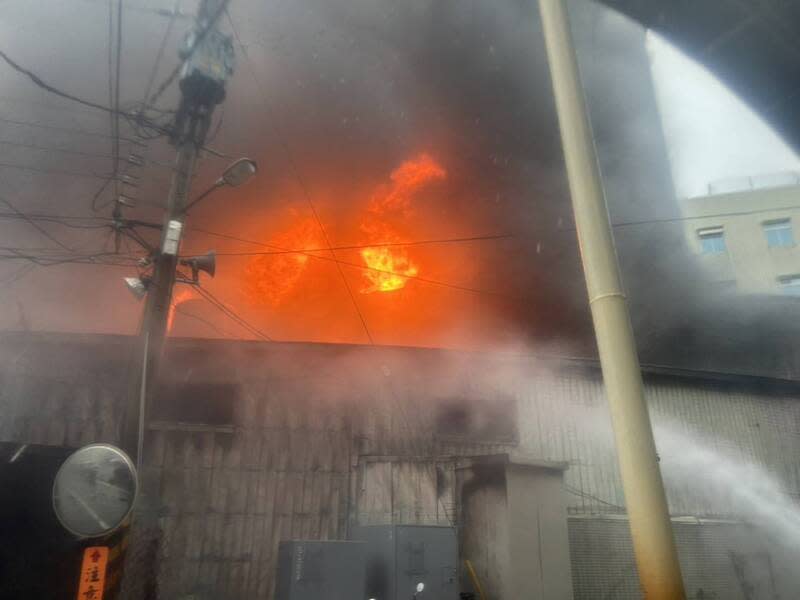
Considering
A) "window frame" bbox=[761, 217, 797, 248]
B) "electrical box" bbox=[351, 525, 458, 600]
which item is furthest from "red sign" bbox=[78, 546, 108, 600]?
"window frame" bbox=[761, 217, 797, 248]

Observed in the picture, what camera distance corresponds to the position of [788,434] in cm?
1294

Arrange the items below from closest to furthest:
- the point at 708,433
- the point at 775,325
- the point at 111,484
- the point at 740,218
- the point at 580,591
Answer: the point at 111,484 < the point at 580,591 < the point at 708,433 < the point at 775,325 < the point at 740,218

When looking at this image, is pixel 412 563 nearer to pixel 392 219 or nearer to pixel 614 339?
pixel 614 339

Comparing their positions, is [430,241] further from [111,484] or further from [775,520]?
[111,484]

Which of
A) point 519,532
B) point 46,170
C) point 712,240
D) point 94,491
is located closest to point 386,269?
point 46,170

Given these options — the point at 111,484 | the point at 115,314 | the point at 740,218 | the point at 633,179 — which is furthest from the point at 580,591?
the point at 740,218

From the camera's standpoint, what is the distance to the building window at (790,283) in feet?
99.1

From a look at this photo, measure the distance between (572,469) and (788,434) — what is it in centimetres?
553

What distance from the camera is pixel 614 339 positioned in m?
2.52

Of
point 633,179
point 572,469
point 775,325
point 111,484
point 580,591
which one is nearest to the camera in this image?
point 111,484

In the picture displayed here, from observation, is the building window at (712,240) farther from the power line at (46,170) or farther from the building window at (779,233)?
the power line at (46,170)

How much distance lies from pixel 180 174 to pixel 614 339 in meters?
7.50

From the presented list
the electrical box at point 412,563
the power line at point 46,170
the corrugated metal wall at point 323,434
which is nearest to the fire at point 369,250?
the power line at point 46,170

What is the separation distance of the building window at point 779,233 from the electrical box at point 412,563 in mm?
30918
